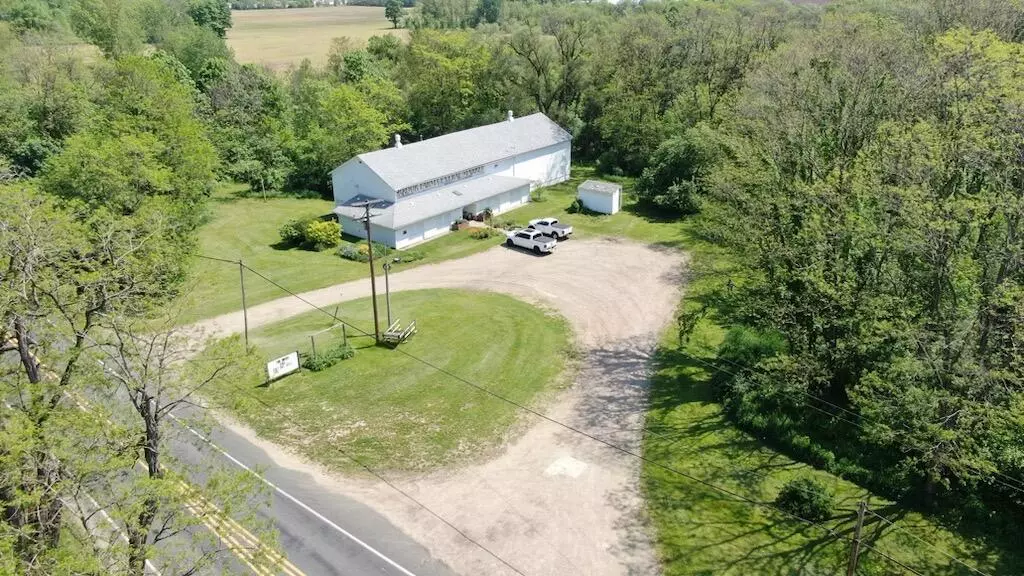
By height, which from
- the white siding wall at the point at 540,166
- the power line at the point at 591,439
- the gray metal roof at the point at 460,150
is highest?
the gray metal roof at the point at 460,150

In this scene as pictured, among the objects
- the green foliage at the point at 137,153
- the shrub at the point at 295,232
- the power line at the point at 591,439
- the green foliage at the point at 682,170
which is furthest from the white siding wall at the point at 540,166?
the power line at the point at 591,439

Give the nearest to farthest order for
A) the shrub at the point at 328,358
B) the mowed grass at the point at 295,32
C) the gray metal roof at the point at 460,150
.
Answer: the shrub at the point at 328,358, the gray metal roof at the point at 460,150, the mowed grass at the point at 295,32

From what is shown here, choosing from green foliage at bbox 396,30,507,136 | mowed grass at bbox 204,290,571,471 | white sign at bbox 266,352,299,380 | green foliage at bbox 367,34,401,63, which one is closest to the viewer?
mowed grass at bbox 204,290,571,471

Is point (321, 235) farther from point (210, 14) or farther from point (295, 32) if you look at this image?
point (295, 32)

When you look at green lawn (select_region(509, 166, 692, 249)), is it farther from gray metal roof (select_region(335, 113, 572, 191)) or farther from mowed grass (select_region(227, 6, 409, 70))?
mowed grass (select_region(227, 6, 409, 70))

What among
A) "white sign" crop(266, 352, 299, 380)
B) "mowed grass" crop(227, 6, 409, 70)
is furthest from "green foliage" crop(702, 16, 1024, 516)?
"mowed grass" crop(227, 6, 409, 70)

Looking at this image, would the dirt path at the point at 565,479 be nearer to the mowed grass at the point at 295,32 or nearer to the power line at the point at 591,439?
the power line at the point at 591,439

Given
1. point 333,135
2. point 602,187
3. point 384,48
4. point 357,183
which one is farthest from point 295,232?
point 384,48
